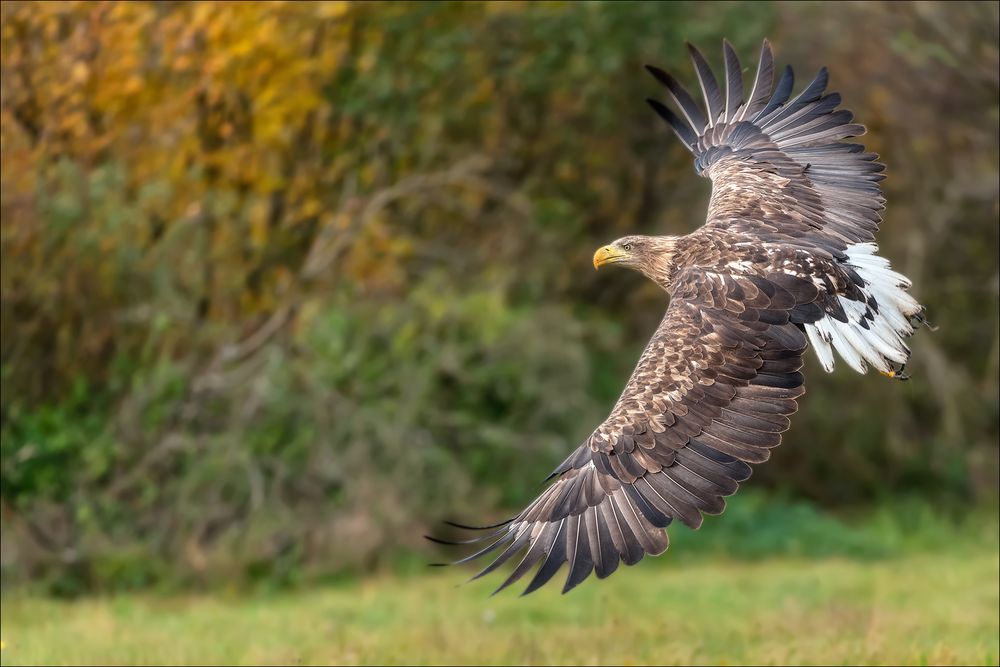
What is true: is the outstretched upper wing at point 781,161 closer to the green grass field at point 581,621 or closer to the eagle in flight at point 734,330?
the eagle in flight at point 734,330

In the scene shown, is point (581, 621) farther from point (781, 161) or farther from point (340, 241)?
point (340, 241)

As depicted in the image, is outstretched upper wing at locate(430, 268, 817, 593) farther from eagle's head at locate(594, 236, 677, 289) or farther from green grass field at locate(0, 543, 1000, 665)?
green grass field at locate(0, 543, 1000, 665)

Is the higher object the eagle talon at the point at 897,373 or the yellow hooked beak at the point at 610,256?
the yellow hooked beak at the point at 610,256

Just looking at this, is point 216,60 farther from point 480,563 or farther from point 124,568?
point 480,563

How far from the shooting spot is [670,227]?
14391 millimetres

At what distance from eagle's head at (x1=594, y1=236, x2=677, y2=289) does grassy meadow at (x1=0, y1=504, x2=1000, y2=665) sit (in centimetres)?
185

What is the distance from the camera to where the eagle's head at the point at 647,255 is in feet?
25.2

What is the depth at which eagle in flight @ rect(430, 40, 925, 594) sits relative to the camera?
6.30 m

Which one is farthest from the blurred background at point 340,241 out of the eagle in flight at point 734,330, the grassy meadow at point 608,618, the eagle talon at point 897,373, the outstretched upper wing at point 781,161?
the eagle talon at point 897,373

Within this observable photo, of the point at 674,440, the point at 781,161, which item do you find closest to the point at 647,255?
the point at 781,161

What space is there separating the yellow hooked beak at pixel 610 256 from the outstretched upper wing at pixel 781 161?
503 mm

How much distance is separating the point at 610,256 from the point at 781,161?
36.8 inches

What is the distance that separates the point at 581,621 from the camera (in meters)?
9.57

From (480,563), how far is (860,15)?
489cm
